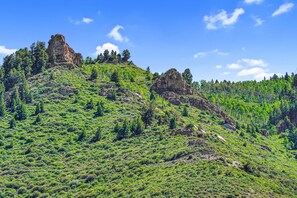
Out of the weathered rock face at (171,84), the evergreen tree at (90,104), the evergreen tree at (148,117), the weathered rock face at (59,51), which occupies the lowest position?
the evergreen tree at (148,117)

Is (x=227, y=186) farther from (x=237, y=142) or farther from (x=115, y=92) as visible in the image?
(x=115, y=92)

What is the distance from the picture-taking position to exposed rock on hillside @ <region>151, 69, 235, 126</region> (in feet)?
484

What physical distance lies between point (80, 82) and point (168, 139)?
53.6 metres

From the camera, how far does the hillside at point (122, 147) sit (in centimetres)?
7369

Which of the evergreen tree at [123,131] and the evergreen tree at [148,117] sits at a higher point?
the evergreen tree at [148,117]

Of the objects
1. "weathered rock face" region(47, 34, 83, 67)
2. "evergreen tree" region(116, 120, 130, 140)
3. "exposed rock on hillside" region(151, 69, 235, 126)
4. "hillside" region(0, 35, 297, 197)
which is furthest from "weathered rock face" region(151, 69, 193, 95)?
"evergreen tree" region(116, 120, 130, 140)

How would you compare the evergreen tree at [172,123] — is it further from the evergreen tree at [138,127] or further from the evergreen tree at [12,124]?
the evergreen tree at [12,124]

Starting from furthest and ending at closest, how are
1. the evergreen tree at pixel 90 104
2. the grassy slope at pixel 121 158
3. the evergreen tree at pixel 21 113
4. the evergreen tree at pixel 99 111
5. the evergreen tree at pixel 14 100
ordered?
1. the evergreen tree at pixel 90 104
2. the evergreen tree at pixel 14 100
3. the evergreen tree at pixel 99 111
4. the evergreen tree at pixel 21 113
5. the grassy slope at pixel 121 158

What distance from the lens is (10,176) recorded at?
285ft

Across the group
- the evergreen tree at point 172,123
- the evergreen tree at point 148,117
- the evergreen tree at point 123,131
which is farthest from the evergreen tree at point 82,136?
the evergreen tree at point 172,123

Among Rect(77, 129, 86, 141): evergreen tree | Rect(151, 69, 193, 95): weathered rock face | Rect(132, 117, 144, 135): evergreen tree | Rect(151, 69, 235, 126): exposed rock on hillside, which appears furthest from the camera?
Rect(151, 69, 193, 95): weathered rock face

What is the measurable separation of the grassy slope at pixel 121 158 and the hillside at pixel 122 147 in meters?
0.23

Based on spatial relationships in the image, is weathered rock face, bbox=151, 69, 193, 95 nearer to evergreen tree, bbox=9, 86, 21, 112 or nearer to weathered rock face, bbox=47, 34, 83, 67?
weathered rock face, bbox=47, 34, 83, 67

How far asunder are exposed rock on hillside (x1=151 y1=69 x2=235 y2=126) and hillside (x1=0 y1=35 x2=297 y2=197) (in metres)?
0.74
